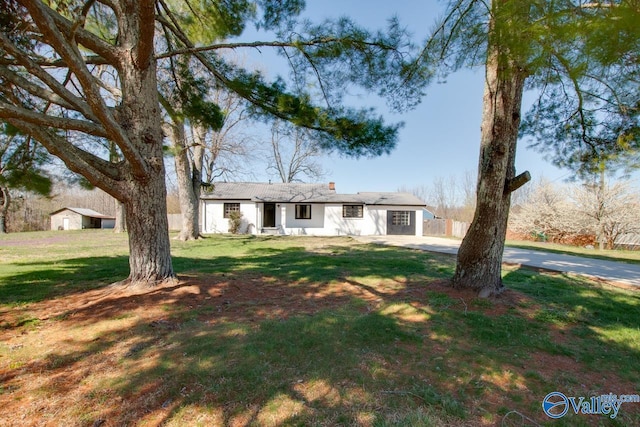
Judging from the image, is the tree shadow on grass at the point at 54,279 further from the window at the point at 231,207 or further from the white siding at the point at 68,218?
the white siding at the point at 68,218

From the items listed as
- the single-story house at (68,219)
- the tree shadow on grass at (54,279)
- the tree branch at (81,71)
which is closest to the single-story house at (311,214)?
the tree shadow on grass at (54,279)

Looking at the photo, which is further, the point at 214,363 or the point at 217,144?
the point at 217,144

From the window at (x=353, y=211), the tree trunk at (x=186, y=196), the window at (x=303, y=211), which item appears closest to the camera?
the tree trunk at (x=186, y=196)

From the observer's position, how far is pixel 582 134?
19.4 feet

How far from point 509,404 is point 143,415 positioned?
8.29 ft

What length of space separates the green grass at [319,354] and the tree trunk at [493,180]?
19.0 inches

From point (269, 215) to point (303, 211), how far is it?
2531 mm

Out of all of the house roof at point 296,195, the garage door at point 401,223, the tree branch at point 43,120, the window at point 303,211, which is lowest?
the garage door at point 401,223

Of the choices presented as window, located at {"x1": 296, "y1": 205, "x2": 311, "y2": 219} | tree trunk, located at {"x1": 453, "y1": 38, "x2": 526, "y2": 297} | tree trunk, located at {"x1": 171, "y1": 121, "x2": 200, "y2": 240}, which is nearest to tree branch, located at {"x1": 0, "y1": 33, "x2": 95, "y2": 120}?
tree trunk, located at {"x1": 453, "y1": 38, "x2": 526, "y2": 297}

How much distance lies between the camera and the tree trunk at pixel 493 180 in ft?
14.1

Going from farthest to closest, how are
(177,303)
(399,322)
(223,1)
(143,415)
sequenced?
(223,1), (177,303), (399,322), (143,415)

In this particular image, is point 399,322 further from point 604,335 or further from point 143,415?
point 143,415

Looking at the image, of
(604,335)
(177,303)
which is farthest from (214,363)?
(604,335)

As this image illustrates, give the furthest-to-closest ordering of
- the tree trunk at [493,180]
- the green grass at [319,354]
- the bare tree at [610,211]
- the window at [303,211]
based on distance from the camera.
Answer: the window at [303,211], the bare tree at [610,211], the tree trunk at [493,180], the green grass at [319,354]
